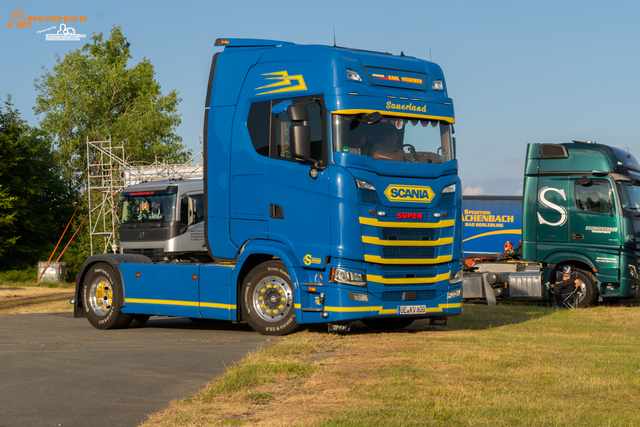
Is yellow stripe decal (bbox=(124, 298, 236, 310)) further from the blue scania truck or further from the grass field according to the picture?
the grass field

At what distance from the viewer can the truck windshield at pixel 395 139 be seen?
1109cm

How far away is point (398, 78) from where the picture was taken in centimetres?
1170

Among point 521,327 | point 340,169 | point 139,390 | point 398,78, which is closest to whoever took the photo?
point 139,390

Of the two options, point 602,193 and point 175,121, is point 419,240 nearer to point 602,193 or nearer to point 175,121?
point 602,193

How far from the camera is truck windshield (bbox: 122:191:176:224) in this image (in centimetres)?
2217

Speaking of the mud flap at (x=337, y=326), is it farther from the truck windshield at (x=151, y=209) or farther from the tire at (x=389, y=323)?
the truck windshield at (x=151, y=209)

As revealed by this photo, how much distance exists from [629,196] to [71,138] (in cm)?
4852

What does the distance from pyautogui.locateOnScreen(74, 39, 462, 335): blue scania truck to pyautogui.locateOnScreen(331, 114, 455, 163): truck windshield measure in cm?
2

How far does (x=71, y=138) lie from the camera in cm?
5866

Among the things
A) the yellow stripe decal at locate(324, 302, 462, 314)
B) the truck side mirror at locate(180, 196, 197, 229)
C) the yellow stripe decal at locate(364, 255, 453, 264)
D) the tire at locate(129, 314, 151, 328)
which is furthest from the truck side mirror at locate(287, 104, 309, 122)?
the truck side mirror at locate(180, 196, 197, 229)

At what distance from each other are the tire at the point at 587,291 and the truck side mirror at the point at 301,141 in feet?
32.9

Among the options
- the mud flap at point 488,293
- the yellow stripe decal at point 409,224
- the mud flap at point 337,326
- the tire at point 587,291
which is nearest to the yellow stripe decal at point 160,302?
the mud flap at point 337,326

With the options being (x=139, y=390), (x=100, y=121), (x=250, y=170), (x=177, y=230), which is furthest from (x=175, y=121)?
(x=139, y=390)

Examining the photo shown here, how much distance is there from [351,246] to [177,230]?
11.7 metres
